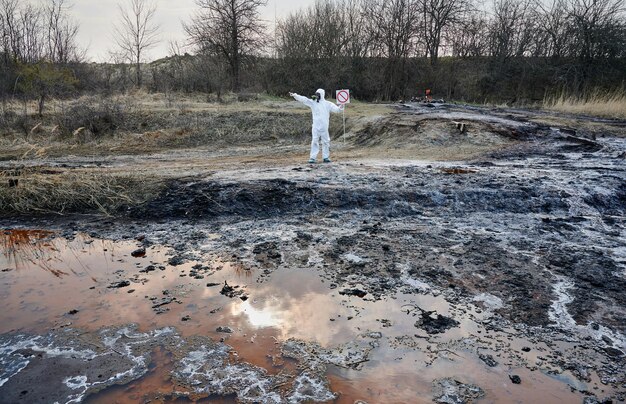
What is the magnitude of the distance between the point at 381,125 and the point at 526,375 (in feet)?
41.4

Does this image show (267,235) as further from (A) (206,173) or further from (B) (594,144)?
(B) (594,144)

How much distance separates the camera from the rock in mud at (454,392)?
321cm

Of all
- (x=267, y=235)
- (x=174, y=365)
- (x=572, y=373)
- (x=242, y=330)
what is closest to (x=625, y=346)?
(x=572, y=373)

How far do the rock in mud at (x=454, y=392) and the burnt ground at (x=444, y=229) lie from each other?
2cm

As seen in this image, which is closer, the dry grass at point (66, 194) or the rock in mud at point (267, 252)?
the rock in mud at point (267, 252)

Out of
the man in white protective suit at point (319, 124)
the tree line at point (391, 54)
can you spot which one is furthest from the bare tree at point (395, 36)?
the man in white protective suit at point (319, 124)

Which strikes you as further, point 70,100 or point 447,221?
point 70,100

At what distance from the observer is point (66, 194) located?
7.88 m

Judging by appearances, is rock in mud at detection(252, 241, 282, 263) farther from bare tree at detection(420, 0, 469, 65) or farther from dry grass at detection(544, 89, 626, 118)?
bare tree at detection(420, 0, 469, 65)

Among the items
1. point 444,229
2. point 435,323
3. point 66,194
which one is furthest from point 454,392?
point 66,194

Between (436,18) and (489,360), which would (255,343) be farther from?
(436,18)

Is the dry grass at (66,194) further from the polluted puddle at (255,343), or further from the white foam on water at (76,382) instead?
the white foam on water at (76,382)

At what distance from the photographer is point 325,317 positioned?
437cm

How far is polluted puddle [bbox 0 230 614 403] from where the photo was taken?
3317mm
